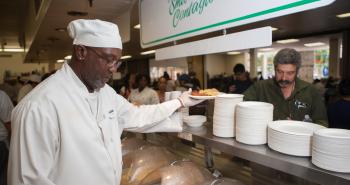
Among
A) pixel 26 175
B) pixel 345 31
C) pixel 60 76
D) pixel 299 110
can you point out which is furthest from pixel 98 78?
pixel 345 31

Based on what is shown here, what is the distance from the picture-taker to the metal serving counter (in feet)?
3.03

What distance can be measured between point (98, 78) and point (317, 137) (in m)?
0.97

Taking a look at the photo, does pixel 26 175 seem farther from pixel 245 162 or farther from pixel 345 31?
pixel 345 31

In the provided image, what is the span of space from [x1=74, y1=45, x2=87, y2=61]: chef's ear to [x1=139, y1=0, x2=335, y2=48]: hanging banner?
2.52 ft

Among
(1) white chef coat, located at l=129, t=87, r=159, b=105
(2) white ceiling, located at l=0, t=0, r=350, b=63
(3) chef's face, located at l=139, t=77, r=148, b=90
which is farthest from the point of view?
(3) chef's face, located at l=139, t=77, r=148, b=90

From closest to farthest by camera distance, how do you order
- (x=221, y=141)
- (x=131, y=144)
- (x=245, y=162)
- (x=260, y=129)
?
(x=260, y=129) → (x=221, y=141) → (x=245, y=162) → (x=131, y=144)

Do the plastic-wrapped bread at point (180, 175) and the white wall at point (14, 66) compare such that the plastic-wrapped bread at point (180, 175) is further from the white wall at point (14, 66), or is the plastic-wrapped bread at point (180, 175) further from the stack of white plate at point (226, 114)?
the white wall at point (14, 66)

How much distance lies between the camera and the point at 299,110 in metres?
1.82

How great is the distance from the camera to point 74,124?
119cm

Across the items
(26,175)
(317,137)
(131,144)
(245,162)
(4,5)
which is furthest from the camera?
(4,5)

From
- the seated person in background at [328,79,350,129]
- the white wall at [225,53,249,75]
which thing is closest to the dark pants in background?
the seated person in background at [328,79,350,129]

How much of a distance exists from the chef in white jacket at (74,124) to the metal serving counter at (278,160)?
1.79 feet

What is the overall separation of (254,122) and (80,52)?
0.87 metres

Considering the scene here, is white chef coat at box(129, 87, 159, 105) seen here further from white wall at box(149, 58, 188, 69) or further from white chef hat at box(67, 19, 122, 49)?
white wall at box(149, 58, 188, 69)
